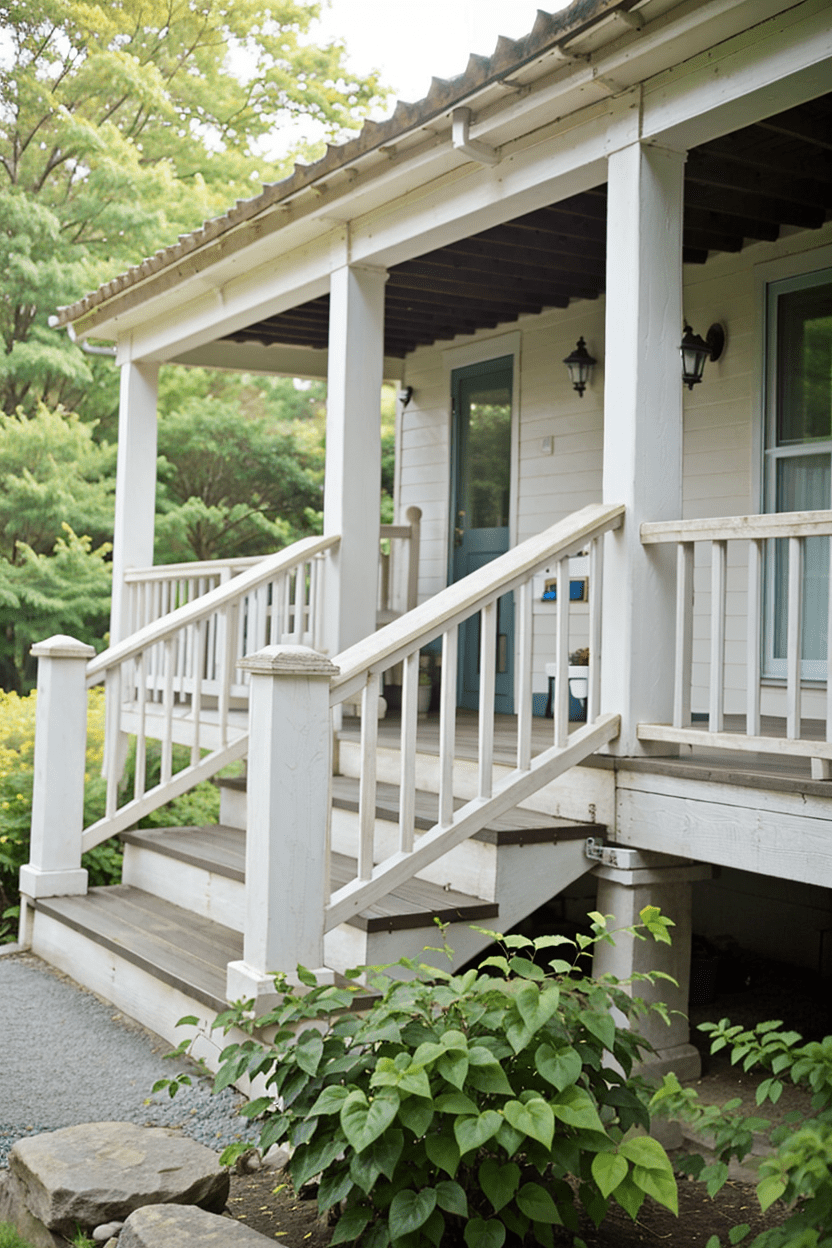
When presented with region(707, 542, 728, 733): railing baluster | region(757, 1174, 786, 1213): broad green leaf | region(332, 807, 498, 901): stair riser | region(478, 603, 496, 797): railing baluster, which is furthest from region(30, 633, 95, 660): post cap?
region(757, 1174, 786, 1213): broad green leaf

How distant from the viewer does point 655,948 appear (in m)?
4.25

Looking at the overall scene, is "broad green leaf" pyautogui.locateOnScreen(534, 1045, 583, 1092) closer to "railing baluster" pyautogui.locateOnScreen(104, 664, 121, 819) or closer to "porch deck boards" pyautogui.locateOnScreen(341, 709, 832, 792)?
"porch deck boards" pyautogui.locateOnScreen(341, 709, 832, 792)

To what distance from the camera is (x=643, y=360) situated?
448cm

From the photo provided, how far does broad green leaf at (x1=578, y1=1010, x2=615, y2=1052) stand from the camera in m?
2.61

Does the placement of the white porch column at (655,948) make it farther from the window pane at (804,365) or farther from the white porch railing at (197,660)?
the window pane at (804,365)

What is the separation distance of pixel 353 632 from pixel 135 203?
1259 cm

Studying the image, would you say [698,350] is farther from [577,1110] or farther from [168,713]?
[577,1110]

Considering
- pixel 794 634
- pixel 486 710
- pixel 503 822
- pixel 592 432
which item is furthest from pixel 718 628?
pixel 592 432

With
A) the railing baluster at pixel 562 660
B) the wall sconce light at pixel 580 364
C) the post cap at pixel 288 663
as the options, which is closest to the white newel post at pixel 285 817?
the post cap at pixel 288 663

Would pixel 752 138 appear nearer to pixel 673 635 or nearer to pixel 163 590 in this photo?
pixel 673 635

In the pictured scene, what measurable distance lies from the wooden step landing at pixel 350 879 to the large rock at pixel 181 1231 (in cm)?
140

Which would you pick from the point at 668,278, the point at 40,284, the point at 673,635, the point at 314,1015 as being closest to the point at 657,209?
the point at 668,278

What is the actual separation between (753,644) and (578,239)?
10.9ft

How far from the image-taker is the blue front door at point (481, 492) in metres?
8.38
